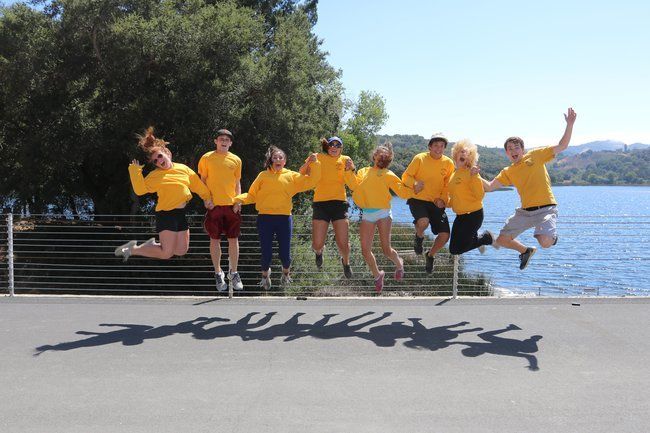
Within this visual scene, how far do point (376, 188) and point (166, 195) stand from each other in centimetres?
204

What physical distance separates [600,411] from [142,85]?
1311 centimetres

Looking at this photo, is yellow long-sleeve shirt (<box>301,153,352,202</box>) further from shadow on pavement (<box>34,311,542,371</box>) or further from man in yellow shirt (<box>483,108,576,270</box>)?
man in yellow shirt (<box>483,108,576,270</box>)

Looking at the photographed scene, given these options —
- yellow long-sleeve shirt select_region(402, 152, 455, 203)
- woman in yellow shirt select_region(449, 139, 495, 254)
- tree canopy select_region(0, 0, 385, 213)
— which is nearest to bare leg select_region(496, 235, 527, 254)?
woman in yellow shirt select_region(449, 139, 495, 254)

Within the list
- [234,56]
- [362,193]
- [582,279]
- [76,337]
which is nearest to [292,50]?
[234,56]

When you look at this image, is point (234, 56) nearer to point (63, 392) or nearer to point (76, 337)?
point (76, 337)

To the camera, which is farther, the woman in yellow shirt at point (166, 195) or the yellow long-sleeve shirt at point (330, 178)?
the yellow long-sleeve shirt at point (330, 178)

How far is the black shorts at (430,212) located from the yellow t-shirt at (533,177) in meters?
0.68

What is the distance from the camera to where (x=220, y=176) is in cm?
518

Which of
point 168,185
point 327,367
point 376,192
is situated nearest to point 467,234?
point 376,192

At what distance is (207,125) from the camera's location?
13188 millimetres

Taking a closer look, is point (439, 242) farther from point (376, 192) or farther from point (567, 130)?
point (567, 130)

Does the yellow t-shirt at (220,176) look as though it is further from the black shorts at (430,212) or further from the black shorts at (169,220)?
the black shorts at (430,212)

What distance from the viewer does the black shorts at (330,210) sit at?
527 centimetres

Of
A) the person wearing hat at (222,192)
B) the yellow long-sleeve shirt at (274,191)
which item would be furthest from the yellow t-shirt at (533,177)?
the person wearing hat at (222,192)
